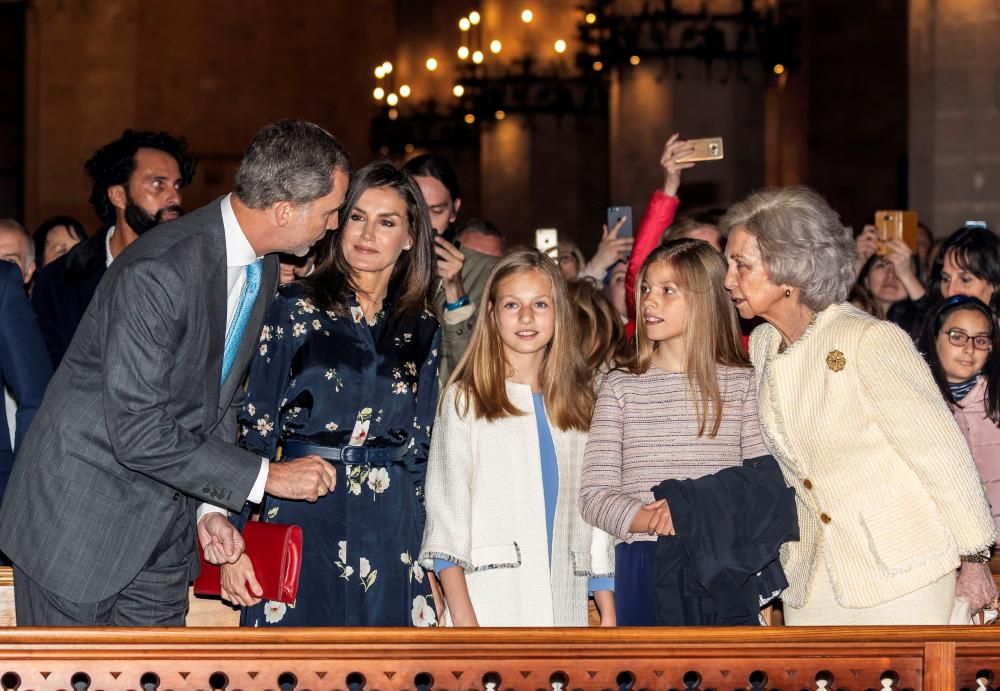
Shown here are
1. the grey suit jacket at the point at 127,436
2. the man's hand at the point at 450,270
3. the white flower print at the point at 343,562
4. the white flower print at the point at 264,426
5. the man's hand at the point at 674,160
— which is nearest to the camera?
the grey suit jacket at the point at 127,436

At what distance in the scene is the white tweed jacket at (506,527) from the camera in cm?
438

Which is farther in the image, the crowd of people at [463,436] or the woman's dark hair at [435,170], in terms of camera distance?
the woman's dark hair at [435,170]

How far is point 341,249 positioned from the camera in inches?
180

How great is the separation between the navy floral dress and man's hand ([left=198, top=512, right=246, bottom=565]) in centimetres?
38

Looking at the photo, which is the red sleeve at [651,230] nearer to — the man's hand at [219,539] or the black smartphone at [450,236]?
the black smartphone at [450,236]

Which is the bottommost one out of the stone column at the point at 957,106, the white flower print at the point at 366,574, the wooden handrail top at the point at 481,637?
the white flower print at the point at 366,574

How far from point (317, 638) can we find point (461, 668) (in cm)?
34

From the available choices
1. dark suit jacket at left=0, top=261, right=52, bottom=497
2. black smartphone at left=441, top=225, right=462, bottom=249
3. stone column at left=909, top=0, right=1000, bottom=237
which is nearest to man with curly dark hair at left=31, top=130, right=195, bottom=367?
dark suit jacket at left=0, top=261, right=52, bottom=497

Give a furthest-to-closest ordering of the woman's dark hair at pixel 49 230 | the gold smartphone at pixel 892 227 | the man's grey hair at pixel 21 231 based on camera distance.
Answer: the woman's dark hair at pixel 49 230
the gold smartphone at pixel 892 227
the man's grey hair at pixel 21 231

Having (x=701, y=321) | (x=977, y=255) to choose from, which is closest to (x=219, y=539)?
(x=701, y=321)

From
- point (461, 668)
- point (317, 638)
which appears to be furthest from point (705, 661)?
point (317, 638)

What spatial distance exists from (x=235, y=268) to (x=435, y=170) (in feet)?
8.67

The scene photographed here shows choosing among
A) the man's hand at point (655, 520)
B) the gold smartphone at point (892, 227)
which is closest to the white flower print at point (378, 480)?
the man's hand at point (655, 520)

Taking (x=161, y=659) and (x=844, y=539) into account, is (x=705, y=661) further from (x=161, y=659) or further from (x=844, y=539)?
(x=161, y=659)
